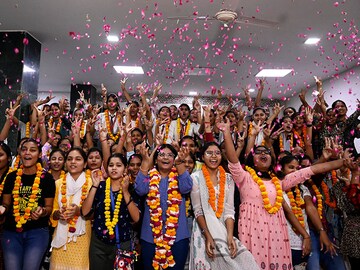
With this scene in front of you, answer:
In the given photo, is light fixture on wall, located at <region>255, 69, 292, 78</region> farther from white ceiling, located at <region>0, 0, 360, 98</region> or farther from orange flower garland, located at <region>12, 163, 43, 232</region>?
Answer: orange flower garland, located at <region>12, 163, 43, 232</region>

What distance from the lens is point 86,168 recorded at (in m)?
3.56

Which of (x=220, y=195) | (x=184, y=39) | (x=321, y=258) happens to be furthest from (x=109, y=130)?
(x=321, y=258)

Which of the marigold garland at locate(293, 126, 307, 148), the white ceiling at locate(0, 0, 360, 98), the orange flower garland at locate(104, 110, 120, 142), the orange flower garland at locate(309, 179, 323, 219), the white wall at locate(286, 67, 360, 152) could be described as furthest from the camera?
the white wall at locate(286, 67, 360, 152)

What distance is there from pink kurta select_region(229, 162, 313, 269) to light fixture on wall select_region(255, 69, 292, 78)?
622cm

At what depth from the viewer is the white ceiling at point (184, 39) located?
18.2ft

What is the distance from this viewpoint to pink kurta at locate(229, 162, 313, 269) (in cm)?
300

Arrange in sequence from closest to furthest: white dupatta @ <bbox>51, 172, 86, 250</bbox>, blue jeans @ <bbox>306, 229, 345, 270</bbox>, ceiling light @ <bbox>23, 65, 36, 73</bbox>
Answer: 1. white dupatta @ <bbox>51, 172, 86, 250</bbox>
2. blue jeans @ <bbox>306, 229, 345, 270</bbox>
3. ceiling light @ <bbox>23, 65, 36, 73</bbox>

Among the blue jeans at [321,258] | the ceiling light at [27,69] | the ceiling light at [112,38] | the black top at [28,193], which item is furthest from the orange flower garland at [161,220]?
the ceiling light at [27,69]

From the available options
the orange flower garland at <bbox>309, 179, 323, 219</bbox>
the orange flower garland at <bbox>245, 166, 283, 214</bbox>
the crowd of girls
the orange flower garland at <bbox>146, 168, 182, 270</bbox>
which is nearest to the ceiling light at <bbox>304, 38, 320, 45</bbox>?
the crowd of girls

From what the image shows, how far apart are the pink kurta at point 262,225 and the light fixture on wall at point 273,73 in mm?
6221

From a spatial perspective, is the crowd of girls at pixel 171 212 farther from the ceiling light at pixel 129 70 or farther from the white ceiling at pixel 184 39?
the ceiling light at pixel 129 70

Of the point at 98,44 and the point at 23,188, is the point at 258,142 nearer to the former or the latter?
the point at 23,188

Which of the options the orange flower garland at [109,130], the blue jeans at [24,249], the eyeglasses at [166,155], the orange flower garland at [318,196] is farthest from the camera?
the orange flower garland at [109,130]

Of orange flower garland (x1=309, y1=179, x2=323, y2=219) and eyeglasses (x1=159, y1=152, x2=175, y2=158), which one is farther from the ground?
eyeglasses (x1=159, y1=152, x2=175, y2=158)
